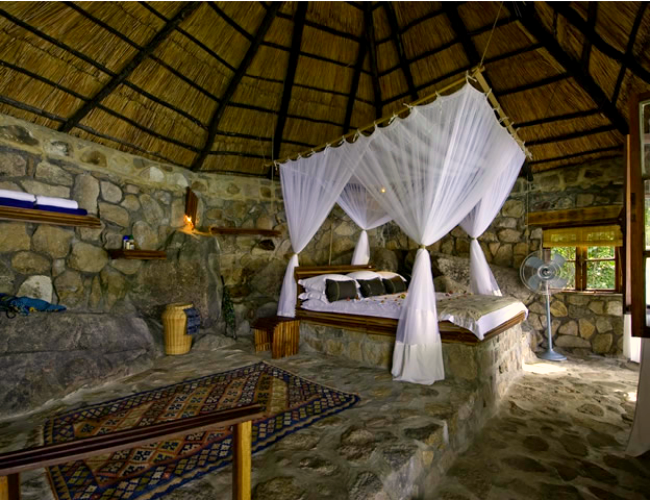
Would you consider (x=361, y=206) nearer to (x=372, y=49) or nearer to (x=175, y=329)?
(x=372, y=49)

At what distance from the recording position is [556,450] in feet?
8.53

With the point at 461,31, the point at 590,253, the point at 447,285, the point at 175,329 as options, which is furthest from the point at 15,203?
the point at 590,253

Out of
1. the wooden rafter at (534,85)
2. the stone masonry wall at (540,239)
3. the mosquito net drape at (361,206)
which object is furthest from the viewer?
the mosquito net drape at (361,206)

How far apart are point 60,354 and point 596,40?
18.8ft

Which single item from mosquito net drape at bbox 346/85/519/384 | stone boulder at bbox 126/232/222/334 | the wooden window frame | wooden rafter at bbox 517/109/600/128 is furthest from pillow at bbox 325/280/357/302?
wooden rafter at bbox 517/109/600/128

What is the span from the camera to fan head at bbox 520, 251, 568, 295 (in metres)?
Result: 4.68

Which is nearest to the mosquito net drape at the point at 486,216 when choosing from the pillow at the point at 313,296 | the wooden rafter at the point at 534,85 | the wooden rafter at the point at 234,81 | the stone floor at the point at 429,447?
the wooden rafter at the point at 534,85

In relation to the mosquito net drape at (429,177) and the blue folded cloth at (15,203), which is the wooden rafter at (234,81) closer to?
the mosquito net drape at (429,177)

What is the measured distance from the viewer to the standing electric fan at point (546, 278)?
468 centimetres

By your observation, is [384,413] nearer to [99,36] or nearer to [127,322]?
[127,322]

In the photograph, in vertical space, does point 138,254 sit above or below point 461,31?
below

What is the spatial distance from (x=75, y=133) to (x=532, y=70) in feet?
17.7

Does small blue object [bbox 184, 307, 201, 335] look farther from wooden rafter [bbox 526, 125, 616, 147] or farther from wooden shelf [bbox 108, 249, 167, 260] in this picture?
wooden rafter [bbox 526, 125, 616, 147]

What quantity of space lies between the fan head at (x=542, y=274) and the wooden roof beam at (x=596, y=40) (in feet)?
7.77
